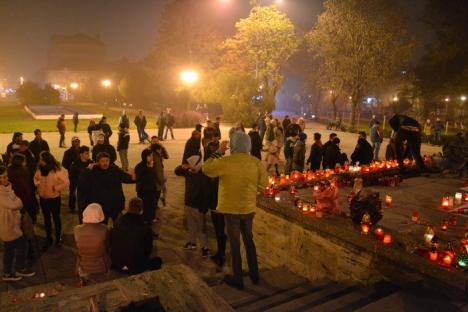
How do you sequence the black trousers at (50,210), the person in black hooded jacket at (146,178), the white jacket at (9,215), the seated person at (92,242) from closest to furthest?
the seated person at (92,242) → the white jacket at (9,215) → the black trousers at (50,210) → the person in black hooded jacket at (146,178)

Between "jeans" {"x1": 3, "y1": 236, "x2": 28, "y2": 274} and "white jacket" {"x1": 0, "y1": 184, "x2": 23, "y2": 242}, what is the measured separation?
11 cm

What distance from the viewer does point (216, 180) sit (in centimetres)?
679

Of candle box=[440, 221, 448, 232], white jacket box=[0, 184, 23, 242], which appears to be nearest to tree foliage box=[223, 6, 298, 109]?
candle box=[440, 221, 448, 232]

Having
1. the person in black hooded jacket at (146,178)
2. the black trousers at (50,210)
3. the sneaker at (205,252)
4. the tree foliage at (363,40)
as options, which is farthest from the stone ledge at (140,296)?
the tree foliage at (363,40)

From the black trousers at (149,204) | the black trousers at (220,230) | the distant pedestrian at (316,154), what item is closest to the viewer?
the black trousers at (220,230)

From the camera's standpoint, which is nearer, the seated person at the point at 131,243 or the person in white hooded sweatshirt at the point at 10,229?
the seated person at the point at 131,243

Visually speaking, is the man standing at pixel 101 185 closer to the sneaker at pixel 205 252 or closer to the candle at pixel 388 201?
the sneaker at pixel 205 252

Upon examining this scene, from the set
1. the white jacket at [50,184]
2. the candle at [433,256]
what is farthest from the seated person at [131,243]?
the candle at [433,256]

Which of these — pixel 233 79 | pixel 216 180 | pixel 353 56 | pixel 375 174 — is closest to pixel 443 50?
pixel 353 56

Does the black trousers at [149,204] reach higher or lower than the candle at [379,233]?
lower

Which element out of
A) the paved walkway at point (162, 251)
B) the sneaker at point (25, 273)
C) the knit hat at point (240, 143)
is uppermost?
the knit hat at point (240, 143)

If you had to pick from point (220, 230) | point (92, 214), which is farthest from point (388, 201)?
point (92, 214)

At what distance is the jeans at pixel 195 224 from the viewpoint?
683 centimetres

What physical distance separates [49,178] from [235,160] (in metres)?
3.66
